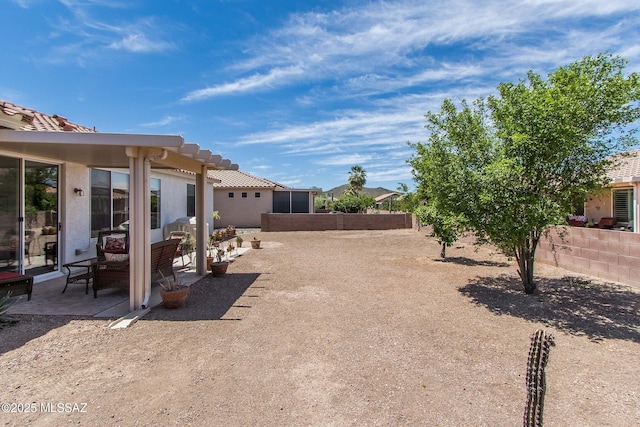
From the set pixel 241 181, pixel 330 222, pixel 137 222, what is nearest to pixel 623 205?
pixel 330 222

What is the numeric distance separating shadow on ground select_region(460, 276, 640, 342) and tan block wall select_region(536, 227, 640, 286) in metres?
0.41

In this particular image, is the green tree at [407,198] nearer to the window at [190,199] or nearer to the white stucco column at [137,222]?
the white stucco column at [137,222]

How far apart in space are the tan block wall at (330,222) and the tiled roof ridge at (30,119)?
13960 millimetres

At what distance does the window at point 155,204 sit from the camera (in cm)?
1229

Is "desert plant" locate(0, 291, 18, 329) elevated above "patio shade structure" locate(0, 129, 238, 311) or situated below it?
below

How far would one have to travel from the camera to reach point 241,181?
26281mm

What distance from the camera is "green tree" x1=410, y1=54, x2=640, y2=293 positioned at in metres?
5.58

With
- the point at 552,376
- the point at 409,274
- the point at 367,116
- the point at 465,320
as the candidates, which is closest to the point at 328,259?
the point at 409,274

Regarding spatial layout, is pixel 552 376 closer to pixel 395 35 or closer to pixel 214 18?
pixel 395 35

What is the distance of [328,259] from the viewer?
11117 mm

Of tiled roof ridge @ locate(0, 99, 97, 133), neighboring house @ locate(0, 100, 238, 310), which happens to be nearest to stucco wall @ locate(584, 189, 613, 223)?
neighboring house @ locate(0, 100, 238, 310)

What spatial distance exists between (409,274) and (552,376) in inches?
207

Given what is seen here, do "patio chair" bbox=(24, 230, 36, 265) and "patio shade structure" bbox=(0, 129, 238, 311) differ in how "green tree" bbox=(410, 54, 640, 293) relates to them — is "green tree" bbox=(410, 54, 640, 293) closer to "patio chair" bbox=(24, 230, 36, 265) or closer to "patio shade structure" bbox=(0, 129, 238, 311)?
"patio shade structure" bbox=(0, 129, 238, 311)

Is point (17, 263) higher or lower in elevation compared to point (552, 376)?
higher
